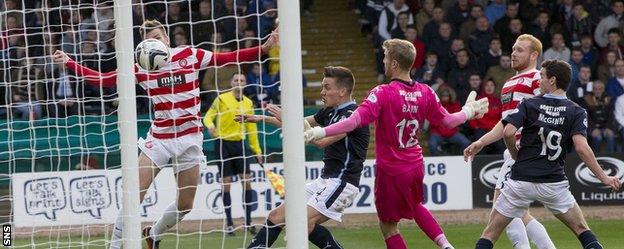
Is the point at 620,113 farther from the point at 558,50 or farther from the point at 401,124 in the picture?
the point at 401,124

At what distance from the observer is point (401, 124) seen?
931cm

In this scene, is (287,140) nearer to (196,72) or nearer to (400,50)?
(400,50)

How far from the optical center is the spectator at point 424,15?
2077 centimetres

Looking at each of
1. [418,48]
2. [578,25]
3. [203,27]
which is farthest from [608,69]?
[203,27]

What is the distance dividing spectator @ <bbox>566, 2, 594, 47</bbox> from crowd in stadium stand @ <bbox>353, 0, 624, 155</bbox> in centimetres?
2

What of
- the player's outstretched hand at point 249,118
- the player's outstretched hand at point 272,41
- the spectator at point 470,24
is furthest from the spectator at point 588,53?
the player's outstretched hand at point 272,41

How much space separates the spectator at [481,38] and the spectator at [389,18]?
1.14 meters

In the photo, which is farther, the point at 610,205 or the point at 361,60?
the point at 361,60

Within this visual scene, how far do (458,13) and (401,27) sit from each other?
1.10m

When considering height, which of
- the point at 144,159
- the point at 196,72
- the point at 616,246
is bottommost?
the point at 616,246

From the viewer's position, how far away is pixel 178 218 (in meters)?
10.8

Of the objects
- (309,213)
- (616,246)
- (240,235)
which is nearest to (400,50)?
(309,213)

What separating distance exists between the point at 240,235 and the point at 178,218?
4.01 m

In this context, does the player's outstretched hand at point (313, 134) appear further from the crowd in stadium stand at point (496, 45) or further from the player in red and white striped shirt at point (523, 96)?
the crowd in stadium stand at point (496, 45)
